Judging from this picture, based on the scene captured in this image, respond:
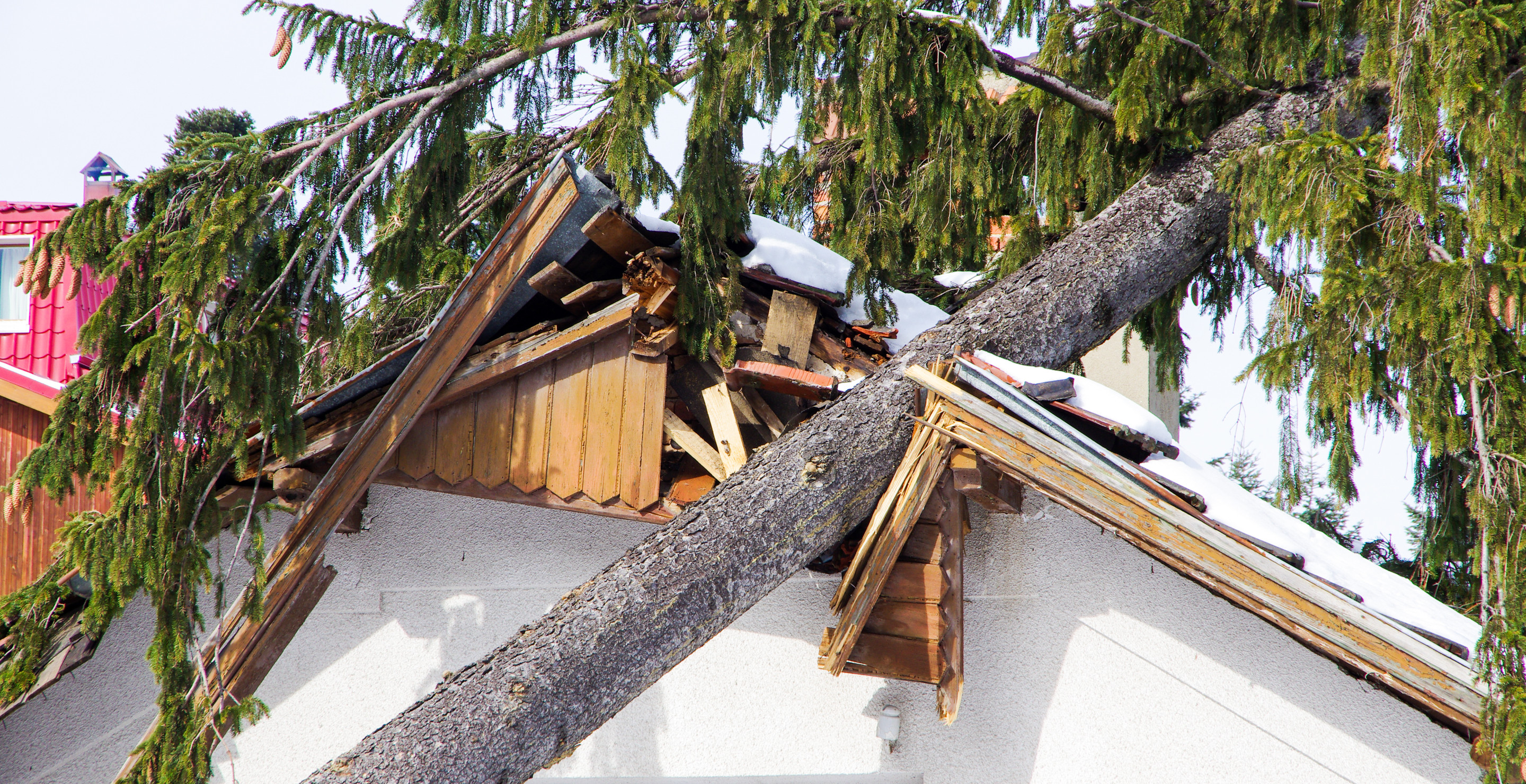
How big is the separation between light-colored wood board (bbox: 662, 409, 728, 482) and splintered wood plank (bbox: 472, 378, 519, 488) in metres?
0.75

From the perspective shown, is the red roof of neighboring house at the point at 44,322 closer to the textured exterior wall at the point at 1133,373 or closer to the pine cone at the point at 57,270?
the pine cone at the point at 57,270

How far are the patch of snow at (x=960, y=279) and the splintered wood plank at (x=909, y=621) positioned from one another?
343 centimetres

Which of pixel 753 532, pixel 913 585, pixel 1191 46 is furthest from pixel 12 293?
pixel 1191 46

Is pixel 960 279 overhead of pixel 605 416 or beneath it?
overhead

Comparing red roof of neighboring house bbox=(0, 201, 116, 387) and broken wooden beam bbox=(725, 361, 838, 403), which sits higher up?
broken wooden beam bbox=(725, 361, 838, 403)

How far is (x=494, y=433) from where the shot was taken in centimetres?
479

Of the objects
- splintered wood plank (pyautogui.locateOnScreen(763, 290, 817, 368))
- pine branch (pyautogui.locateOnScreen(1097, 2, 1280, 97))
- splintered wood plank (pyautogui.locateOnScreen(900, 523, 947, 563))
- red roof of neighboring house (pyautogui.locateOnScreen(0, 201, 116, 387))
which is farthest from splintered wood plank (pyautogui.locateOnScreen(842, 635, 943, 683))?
red roof of neighboring house (pyautogui.locateOnScreen(0, 201, 116, 387))

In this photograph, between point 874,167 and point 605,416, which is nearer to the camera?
point 605,416

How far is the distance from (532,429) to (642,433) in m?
0.53

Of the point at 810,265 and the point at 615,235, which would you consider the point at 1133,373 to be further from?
the point at 615,235

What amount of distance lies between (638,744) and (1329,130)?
4.09 m

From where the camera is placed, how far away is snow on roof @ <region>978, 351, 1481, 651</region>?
3652mm

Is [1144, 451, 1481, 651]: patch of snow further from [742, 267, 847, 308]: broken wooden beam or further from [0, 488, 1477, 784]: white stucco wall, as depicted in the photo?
[742, 267, 847, 308]: broken wooden beam

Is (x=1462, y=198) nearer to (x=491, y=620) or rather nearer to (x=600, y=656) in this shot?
(x=600, y=656)
